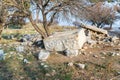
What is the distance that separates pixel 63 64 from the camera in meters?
9.02

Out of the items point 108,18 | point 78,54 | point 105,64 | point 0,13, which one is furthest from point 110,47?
point 108,18

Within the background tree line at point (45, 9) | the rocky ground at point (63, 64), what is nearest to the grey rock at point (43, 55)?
the rocky ground at point (63, 64)

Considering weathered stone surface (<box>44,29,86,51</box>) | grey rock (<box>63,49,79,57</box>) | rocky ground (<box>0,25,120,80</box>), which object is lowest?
rocky ground (<box>0,25,120,80</box>)

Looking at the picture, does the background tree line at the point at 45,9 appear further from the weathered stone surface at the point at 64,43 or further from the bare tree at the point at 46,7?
the weathered stone surface at the point at 64,43

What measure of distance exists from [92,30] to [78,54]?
4542 mm

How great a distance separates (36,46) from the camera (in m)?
12.2

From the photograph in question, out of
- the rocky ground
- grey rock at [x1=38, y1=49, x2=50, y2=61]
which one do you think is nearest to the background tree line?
the rocky ground

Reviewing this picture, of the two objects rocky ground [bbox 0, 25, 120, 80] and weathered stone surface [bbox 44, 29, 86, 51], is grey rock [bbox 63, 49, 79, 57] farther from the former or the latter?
weathered stone surface [bbox 44, 29, 86, 51]

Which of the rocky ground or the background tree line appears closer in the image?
the rocky ground

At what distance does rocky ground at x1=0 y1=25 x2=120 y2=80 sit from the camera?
7.95 meters

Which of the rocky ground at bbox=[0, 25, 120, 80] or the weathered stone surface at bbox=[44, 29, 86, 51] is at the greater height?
the weathered stone surface at bbox=[44, 29, 86, 51]

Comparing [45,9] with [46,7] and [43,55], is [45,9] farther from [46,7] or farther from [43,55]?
[43,55]

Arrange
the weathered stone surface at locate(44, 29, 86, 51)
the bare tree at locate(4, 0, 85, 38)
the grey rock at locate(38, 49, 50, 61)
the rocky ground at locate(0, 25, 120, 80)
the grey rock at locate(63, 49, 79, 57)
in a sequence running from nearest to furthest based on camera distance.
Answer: the rocky ground at locate(0, 25, 120, 80) < the grey rock at locate(38, 49, 50, 61) < the grey rock at locate(63, 49, 79, 57) < the weathered stone surface at locate(44, 29, 86, 51) < the bare tree at locate(4, 0, 85, 38)

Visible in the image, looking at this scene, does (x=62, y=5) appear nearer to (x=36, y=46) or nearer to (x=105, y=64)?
(x=36, y=46)
